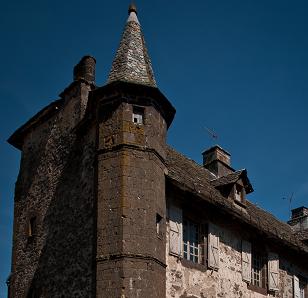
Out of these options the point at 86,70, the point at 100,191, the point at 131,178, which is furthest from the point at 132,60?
the point at 100,191

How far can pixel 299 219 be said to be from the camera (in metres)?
30.3

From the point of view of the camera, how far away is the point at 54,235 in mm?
18672

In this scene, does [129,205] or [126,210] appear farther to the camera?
[129,205]

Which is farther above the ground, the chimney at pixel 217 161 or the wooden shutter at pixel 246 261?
the chimney at pixel 217 161

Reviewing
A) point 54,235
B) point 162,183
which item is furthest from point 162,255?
point 54,235

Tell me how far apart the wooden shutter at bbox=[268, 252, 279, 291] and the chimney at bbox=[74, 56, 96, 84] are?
8.74m

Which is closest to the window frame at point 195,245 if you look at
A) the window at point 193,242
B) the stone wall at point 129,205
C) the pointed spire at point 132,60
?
the window at point 193,242

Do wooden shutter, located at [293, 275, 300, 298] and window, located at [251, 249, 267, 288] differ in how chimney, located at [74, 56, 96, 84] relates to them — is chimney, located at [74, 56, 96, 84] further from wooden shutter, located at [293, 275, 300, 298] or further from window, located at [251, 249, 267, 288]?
wooden shutter, located at [293, 275, 300, 298]

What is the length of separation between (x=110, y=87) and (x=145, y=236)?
4.31 metres

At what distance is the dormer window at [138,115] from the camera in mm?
17312

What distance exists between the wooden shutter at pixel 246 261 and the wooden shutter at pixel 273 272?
1331mm

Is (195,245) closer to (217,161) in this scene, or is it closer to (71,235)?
(71,235)

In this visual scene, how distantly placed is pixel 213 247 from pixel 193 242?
672 millimetres

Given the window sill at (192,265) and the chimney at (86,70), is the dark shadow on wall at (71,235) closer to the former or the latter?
the chimney at (86,70)
